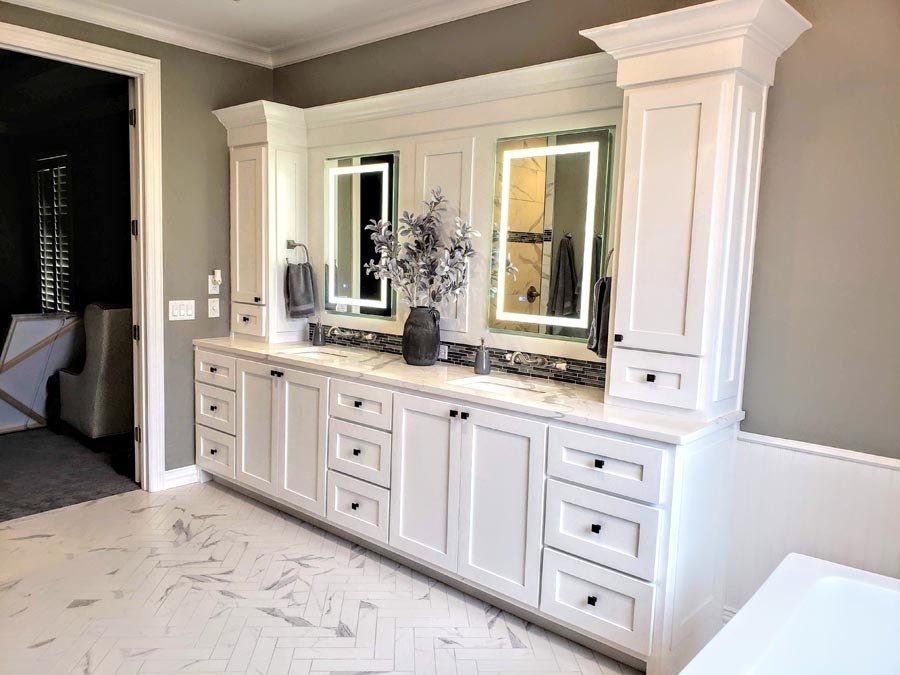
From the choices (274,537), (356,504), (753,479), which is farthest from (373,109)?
(753,479)

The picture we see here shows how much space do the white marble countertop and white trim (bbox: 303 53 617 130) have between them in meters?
1.22

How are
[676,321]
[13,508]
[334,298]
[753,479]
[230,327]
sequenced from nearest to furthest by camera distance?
1. [676,321]
2. [753,479]
3. [13,508]
4. [334,298]
5. [230,327]

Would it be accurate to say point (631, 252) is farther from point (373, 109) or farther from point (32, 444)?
point (32, 444)

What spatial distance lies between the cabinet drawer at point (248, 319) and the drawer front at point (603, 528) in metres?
2.19

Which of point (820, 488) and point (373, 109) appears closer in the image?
point (820, 488)

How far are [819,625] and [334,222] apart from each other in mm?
3029

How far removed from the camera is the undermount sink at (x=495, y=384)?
280 centimetres

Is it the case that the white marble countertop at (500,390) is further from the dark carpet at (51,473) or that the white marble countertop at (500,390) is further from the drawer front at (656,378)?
the dark carpet at (51,473)

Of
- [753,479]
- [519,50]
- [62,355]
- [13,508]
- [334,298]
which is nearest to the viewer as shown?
[753,479]

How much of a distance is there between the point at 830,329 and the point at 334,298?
2576 mm

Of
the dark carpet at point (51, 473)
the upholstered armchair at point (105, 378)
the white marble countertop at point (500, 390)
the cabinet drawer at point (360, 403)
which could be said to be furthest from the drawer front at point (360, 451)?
the upholstered armchair at point (105, 378)

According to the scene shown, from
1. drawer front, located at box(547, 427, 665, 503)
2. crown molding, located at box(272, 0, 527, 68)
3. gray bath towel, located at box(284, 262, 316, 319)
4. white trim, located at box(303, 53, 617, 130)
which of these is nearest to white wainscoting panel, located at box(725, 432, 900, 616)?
drawer front, located at box(547, 427, 665, 503)

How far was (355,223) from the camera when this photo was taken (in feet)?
12.4

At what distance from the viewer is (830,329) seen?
2359mm
